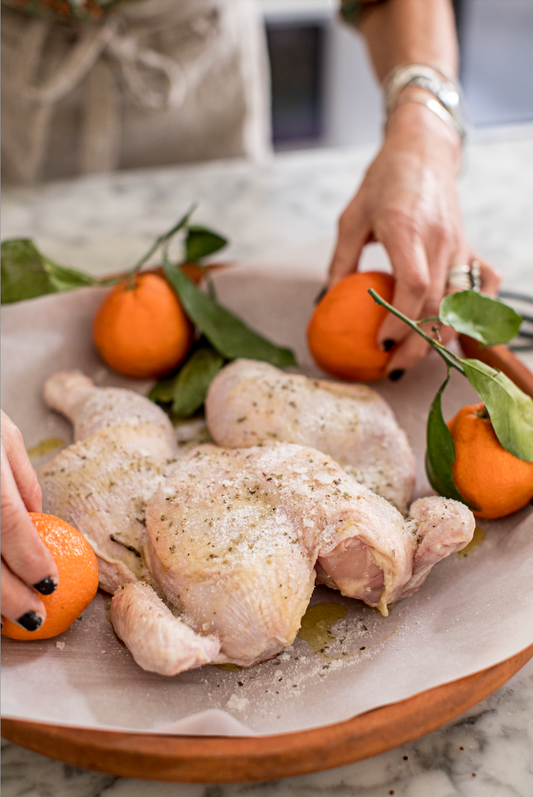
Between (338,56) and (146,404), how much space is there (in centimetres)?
338

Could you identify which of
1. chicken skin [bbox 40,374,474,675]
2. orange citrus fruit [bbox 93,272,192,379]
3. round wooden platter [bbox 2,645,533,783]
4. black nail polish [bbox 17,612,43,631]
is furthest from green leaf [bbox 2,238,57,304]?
round wooden platter [bbox 2,645,533,783]

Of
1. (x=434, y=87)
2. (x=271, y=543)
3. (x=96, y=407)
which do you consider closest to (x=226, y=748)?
(x=271, y=543)

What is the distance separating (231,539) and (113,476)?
0.26 m

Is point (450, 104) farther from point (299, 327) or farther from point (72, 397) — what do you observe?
point (72, 397)

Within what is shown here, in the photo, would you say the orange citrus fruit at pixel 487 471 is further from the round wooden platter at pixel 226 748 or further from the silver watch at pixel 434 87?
the silver watch at pixel 434 87

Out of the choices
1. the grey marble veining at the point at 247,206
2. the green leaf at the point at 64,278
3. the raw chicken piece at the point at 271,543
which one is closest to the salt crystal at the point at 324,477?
the raw chicken piece at the point at 271,543

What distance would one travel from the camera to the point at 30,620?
2.68 feet

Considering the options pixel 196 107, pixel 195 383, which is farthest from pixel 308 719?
pixel 196 107

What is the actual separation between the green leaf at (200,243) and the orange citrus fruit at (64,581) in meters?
0.81

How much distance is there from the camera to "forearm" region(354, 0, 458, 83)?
1632mm

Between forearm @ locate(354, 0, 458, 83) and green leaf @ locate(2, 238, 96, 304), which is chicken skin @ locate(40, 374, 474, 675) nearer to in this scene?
green leaf @ locate(2, 238, 96, 304)

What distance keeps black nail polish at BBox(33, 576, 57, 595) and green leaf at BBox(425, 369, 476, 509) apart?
59 centimetres

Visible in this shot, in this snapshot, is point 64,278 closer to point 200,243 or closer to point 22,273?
point 22,273

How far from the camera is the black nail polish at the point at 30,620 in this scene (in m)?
0.81
